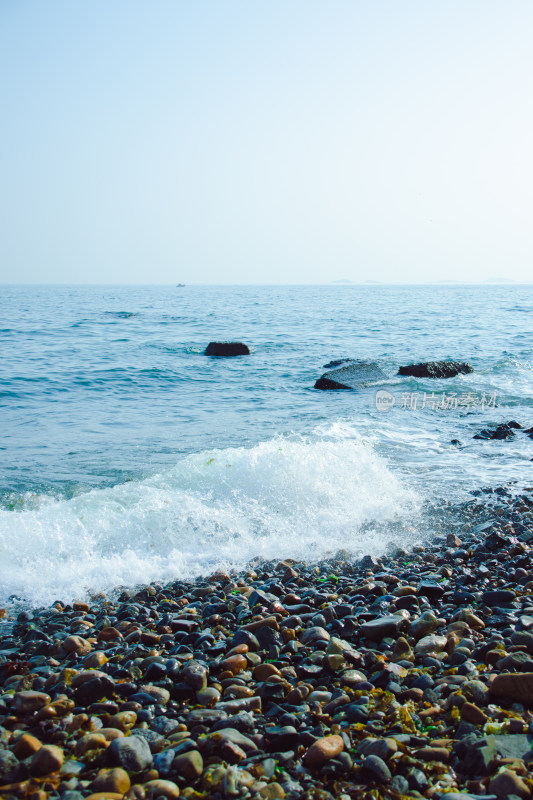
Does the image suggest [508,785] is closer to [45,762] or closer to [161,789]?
[161,789]

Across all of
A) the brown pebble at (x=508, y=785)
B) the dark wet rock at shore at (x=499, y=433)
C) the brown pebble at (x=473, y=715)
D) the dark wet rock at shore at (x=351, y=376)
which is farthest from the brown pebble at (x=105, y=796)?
the dark wet rock at shore at (x=351, y=376)

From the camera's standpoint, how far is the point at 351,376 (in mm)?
17203

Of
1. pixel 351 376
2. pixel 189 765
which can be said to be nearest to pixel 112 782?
pixel 189 765

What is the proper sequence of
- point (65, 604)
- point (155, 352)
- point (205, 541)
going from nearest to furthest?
point (65, 604) < point (205, 541) < point (155, 352)

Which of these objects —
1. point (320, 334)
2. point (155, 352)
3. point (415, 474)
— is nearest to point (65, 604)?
point (415, 474)

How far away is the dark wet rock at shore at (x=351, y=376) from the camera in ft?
54.0

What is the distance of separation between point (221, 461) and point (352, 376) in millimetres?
9376

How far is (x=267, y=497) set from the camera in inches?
298

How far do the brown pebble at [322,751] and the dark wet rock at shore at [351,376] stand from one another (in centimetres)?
1395

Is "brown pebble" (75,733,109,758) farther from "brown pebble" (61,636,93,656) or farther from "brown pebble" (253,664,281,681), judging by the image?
"brown pebble" (61,636,93,656)

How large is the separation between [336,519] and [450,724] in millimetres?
4092

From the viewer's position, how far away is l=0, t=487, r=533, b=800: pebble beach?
98.8 inches

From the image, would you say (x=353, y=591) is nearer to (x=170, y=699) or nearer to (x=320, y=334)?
(x=170, y=699)

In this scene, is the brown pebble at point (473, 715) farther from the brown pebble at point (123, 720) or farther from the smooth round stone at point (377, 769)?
the brown pebble at point (123, 720)
